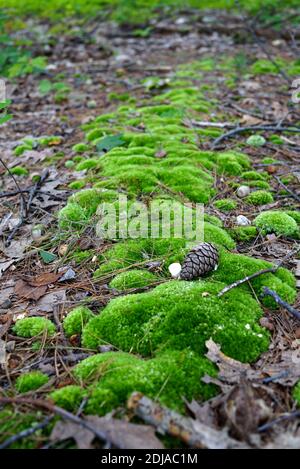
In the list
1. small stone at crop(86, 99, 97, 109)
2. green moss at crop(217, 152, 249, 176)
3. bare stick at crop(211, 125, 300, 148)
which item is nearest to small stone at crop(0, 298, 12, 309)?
green moss at crop(217, 152, 249, 176)

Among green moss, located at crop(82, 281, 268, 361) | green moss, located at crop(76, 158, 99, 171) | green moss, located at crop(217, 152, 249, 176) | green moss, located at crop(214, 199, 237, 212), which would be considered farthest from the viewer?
green moss, located at crop(76, 158, 99, 171)

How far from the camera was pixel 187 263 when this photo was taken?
291 centimetres

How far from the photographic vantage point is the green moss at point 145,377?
6.92 feet

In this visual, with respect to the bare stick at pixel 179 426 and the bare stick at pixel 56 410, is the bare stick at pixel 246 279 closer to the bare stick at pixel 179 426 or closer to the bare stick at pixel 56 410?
the bare stick at pixel 179 426

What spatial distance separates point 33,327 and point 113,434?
1.00m

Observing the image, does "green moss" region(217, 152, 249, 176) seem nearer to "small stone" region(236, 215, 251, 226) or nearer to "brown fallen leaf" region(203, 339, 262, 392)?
"small stone" region(236, 215, 251, 226)

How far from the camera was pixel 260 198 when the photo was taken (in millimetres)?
3986

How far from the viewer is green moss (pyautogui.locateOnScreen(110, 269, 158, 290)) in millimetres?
2963

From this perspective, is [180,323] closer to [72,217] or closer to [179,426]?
[179,426]

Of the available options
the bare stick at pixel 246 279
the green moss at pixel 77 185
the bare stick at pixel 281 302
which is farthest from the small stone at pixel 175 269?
the green moss at pixel 77 185

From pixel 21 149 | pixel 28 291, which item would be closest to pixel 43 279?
pixel 28 291

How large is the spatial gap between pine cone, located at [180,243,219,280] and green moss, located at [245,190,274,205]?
123 cm
